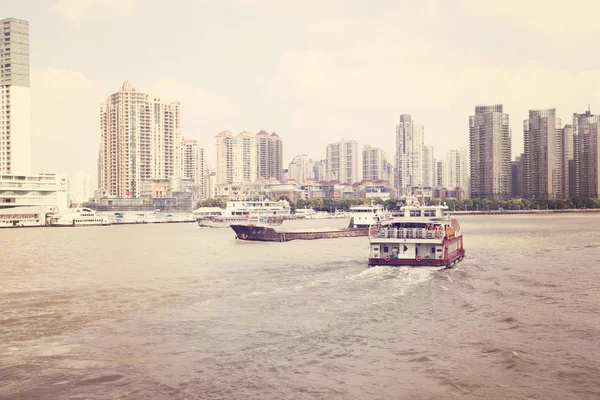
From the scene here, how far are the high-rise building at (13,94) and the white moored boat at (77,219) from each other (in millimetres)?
21508

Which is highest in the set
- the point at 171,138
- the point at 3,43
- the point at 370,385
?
the point at 3,43

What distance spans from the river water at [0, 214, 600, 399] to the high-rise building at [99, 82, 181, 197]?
130m

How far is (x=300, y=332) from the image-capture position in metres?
22.0

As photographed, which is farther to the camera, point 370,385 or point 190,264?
point 190,264

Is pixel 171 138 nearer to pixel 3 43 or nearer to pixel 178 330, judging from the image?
pixel 3 43

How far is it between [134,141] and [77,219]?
5894 centimetres

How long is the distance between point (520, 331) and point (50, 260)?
37177 millimetres

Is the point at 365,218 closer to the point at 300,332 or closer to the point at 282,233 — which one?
the point at 282,233

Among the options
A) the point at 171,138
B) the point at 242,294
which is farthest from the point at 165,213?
the point at 242,294

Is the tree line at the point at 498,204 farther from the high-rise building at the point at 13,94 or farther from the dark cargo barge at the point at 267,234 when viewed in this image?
the dark cargo barge at the point at 267,234

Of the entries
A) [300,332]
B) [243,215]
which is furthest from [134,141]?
[300,332]

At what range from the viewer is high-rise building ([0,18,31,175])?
124 metres

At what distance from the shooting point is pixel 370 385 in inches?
655

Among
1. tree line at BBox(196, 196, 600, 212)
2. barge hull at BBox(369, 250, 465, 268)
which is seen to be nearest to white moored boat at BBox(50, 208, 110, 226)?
tree line at BBox(196, 196, 600, 212)
